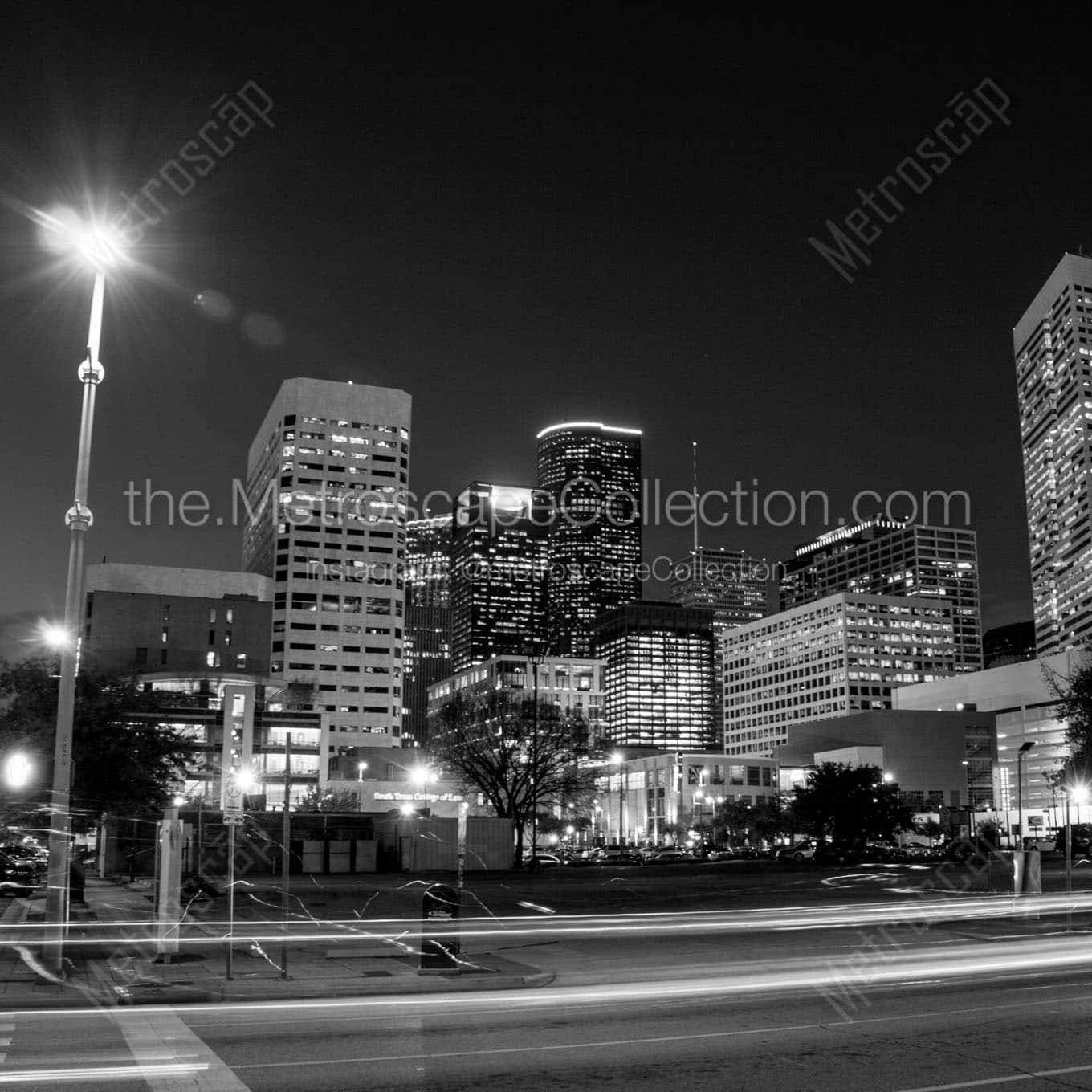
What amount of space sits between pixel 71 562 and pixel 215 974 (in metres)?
7.92

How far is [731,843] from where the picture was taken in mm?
149500

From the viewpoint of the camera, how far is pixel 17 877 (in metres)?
48.2

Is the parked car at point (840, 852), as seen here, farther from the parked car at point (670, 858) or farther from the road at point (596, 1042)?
the road at point (596, 1042)

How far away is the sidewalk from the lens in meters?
18.3

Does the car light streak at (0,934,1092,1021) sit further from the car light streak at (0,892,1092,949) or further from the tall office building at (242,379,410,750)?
the tall office building at (242,379,410,750)

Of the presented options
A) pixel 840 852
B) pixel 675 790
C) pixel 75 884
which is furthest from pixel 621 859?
pixel 675 790

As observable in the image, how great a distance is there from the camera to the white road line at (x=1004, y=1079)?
1123 cm

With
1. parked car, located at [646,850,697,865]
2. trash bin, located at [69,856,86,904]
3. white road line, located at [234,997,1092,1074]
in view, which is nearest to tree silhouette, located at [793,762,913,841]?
parked car, located at [646,850,697,865]

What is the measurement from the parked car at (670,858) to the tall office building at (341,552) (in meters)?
70.6

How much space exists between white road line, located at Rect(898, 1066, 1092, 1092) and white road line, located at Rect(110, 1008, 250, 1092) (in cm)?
671

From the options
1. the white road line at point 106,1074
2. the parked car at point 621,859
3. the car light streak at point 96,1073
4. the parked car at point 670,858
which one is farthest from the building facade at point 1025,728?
the white road line at point 106,1074

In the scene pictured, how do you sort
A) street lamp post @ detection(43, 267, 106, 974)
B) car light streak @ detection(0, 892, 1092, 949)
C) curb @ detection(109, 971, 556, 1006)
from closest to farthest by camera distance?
curb @ detection(109, 971, 556, 1006), street lamp post @ detection(43, 267, 106, 974), car light streak @ detection(0, 892, 1092, 949)

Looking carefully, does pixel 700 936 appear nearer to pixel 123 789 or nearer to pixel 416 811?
pixel 123 789

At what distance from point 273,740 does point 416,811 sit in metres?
51.9
